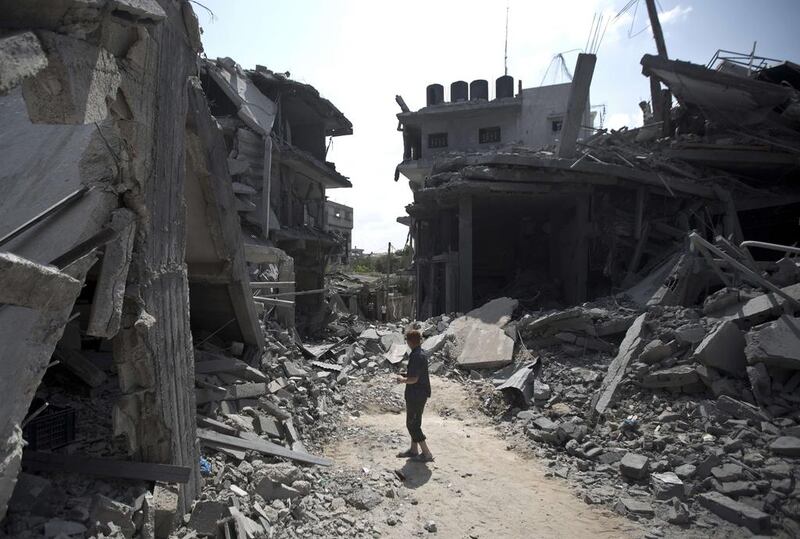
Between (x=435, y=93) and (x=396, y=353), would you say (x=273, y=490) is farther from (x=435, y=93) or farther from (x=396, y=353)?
(x=435, y=93)

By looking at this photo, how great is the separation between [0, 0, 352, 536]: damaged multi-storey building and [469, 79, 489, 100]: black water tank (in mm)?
25272

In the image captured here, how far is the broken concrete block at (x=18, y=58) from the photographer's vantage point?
1.52 m

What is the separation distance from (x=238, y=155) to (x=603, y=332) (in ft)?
37.2

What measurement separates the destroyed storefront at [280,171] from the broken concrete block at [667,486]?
731 centimetres

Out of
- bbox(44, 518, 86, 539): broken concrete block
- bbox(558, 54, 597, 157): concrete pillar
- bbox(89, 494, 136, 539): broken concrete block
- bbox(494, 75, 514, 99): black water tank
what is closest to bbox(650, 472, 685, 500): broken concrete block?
bbox(89, 494, 136, 539): broken concrete block

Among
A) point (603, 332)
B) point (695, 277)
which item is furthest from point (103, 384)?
point (695, 277)

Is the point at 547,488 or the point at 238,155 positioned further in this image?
the point at 238,155

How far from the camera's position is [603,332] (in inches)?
330

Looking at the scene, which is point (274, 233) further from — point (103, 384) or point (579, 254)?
point (103, 384)

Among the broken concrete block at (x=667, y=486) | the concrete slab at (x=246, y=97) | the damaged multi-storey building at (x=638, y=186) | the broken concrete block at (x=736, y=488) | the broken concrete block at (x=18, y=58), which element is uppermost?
the concrete slab at (x=246, y=97)

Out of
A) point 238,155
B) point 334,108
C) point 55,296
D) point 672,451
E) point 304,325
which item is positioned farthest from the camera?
point 334,108

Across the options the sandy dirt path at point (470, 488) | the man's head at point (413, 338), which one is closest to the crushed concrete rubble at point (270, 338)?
the sandy dirt path at point (470, 488)

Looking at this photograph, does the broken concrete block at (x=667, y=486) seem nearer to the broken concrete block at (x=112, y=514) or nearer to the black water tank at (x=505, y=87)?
the broken concrete block at (x=112, y=514)

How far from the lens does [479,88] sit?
92.6 ft
